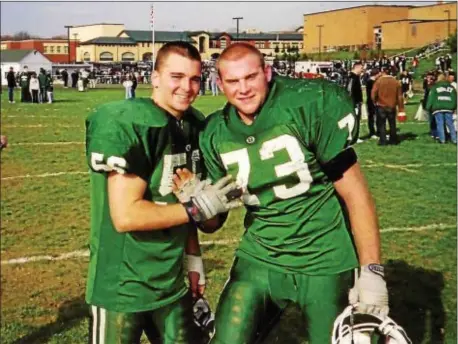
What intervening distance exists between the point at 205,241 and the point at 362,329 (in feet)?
7.04

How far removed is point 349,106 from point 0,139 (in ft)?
4.58


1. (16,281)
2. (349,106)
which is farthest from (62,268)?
(349,106)

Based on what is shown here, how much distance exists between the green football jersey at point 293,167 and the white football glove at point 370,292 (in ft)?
0.20

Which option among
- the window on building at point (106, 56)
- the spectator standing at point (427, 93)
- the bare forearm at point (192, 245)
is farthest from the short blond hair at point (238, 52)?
the spectator standing at point (427, 93)

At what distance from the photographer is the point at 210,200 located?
169 cm

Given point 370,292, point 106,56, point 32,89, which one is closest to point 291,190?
point 370,292

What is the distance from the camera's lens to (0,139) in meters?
2.63

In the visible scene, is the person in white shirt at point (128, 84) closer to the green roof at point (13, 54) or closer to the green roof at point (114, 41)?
the green roof at point (114, 41)

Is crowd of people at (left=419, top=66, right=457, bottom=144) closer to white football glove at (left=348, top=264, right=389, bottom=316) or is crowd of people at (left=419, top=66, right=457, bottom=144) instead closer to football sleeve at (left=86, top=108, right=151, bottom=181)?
white football glove at (left=348, top=264, right=389, bottom=316)

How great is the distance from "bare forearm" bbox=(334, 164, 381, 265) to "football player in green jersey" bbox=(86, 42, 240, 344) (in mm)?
266

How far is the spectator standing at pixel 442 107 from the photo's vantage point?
22.0 feet

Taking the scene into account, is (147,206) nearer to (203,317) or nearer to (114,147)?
(114,147)

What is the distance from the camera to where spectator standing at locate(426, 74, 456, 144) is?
6711mm

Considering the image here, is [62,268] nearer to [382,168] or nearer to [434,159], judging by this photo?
[382,168]
